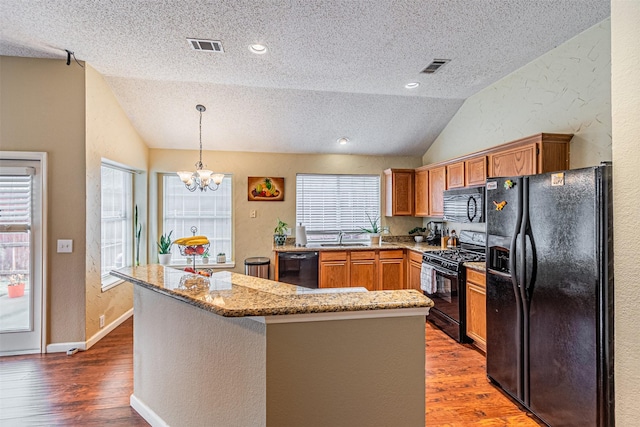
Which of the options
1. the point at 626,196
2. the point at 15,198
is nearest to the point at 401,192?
the point at 626,196

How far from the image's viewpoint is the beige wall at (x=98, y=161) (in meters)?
3.29

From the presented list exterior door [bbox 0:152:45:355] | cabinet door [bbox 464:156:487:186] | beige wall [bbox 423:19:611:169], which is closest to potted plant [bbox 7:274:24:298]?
exterior door [bbox 0:152:45:355]

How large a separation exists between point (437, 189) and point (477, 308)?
6.47ft

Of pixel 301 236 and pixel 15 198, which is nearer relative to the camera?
pixel 15 198

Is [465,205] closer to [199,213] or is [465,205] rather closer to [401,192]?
[401,192]

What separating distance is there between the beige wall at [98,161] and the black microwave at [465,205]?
14.1 feet

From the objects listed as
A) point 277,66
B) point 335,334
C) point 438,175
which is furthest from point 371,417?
point 438,175

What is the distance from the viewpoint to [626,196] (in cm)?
145

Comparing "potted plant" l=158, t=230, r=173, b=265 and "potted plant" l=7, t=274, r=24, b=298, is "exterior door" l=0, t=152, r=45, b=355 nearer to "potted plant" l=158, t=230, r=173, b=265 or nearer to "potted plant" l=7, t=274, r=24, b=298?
"potted plant" l=7, t=274, r=24, b=298

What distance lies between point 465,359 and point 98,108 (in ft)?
15.4

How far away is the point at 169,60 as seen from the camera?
3.14 metres

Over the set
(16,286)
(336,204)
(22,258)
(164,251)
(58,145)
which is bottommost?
(16,286)

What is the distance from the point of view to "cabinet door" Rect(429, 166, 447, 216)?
446 cm

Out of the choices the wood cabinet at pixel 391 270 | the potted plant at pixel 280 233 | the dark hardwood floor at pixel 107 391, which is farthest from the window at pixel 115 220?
the wood cabinet at pixel 391 270
